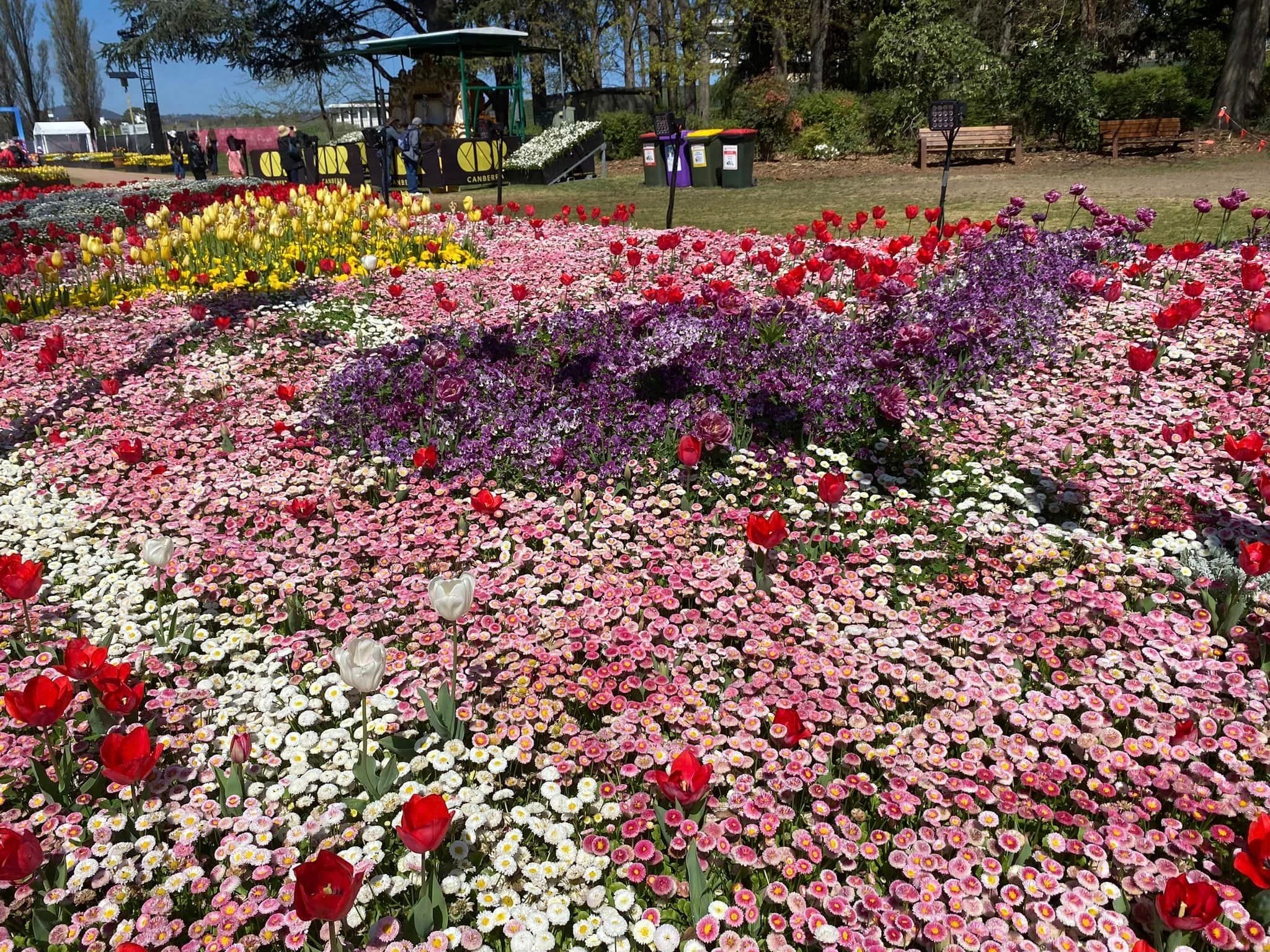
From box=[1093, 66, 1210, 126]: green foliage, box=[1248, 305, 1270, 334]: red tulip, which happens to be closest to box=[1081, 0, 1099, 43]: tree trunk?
box=[1093, 66, 1210, 126]: green foliage

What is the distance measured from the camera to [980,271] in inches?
282

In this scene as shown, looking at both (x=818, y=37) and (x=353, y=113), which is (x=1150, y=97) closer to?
(x=818, y=37)

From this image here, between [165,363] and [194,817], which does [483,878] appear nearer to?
[194,817]

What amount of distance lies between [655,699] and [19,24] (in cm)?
10125

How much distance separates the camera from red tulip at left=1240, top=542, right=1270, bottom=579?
2809 millimetres

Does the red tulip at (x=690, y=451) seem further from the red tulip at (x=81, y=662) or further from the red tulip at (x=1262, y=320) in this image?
Answer: the red tulip at (x=1262, y=320)

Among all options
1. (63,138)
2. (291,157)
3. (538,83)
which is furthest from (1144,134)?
(63,138)

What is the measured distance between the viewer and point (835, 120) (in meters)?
26.4

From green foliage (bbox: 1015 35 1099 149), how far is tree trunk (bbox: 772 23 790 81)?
31.7 ft

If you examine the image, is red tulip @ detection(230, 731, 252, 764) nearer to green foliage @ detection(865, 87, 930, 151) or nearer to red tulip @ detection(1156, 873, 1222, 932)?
red tulip @ detection(1156, 873, 1222, 932)

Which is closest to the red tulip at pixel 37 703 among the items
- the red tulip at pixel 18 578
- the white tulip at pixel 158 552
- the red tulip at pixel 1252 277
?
the red tulip at pixel 18 578

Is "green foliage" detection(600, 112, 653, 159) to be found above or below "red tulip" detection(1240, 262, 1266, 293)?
above

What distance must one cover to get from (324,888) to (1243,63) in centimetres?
2933

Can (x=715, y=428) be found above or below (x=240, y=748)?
above
